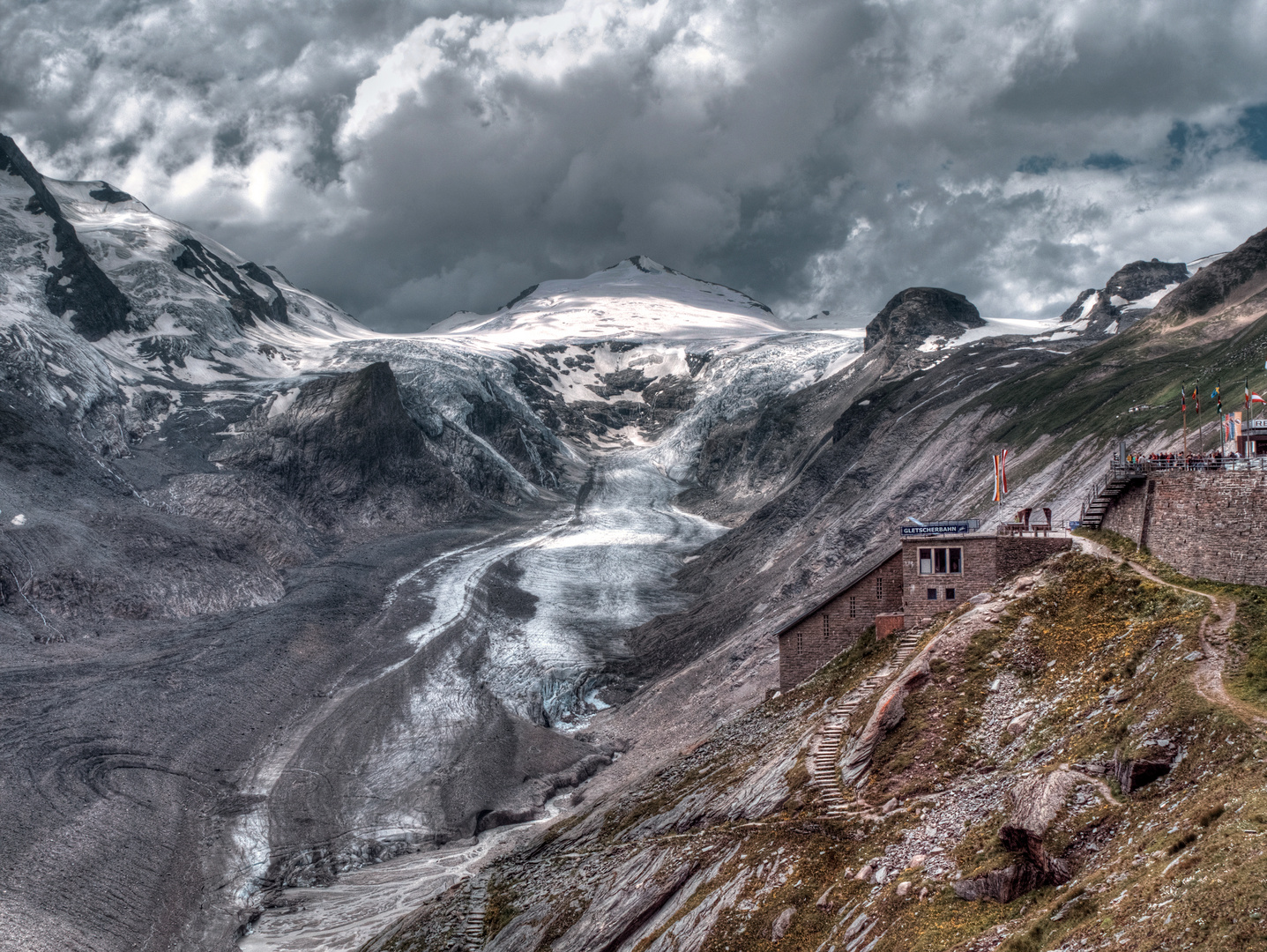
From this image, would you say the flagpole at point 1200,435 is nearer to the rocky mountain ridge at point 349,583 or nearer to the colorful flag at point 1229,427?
the colorful flag at point 1229,427

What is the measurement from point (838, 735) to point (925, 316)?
5997 inches

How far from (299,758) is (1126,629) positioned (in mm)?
62176

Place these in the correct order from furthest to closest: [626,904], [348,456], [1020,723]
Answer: [348,456], [626,904], [1020,723]

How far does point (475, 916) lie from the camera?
41.1 meters

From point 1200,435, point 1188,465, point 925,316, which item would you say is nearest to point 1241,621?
point 1188,465

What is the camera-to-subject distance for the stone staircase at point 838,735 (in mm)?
30062

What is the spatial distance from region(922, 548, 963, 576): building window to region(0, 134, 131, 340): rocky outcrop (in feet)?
531

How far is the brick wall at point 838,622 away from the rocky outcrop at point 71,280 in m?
154

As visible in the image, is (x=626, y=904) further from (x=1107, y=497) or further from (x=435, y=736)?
(x=435, y=736)

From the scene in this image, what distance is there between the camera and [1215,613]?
27047 mm

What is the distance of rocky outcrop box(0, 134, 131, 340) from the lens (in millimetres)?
163375

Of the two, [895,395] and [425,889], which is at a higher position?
[895,395]

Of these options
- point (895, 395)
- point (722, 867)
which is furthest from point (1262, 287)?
point (722, 867)

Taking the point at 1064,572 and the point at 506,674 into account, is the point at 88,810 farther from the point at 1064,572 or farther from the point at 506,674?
the point at 1064,572
